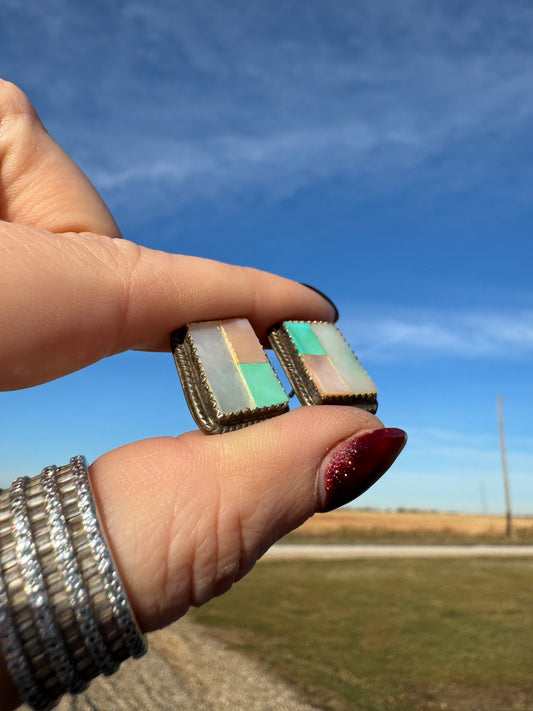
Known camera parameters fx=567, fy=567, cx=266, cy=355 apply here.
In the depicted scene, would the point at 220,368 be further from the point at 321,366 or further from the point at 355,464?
the point at 355,464

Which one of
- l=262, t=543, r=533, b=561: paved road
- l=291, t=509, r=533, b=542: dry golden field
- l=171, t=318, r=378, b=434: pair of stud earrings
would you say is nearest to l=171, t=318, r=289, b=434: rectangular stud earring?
l=171, t=318, r=378, b=434: pair of stud earrings

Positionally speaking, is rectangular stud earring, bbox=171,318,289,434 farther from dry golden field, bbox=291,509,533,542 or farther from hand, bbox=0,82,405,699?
dry golden field, bbox=291,509,533,542

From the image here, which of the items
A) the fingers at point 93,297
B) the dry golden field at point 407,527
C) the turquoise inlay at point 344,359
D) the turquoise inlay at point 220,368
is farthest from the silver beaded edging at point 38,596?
the dry golden field at point 407,527

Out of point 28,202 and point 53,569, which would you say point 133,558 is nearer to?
point 53,569

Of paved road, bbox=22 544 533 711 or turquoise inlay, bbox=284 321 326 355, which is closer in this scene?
turquoise inlay, bbox=284 321 326 355

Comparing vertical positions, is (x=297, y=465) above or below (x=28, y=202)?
below

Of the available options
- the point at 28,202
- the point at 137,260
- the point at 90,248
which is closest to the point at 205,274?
the point at 137,260

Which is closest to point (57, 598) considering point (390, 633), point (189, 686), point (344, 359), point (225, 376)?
point (225, 376)
